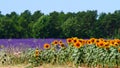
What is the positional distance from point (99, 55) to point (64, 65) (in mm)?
1036

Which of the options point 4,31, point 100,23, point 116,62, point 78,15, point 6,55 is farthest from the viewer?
point 78,15

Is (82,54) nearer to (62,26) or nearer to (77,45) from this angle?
(77,45)

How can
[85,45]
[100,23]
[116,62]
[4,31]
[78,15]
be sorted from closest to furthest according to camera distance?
1. [116,62]
2. [85,45]
3. [4,31]
4. [100,23]
5. [78,15]

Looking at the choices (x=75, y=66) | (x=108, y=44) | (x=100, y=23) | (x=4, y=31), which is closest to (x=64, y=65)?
(x=75, y=66)

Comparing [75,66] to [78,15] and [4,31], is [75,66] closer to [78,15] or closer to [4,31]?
[4,31]

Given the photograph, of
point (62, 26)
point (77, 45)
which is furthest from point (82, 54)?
point (62, 26)

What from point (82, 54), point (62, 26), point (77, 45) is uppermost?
point (62, 26)

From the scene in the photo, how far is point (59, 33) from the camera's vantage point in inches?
1565

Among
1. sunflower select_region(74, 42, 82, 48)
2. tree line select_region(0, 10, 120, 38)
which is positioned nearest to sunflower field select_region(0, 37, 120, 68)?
sunflower select_region(74, 42, 82, 48)

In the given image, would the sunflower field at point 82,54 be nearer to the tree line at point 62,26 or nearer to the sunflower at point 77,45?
the sunflower at point 77,45

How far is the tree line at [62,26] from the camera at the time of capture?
123 feet

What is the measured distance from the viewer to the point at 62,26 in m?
40.1

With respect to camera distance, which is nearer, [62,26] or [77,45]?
[77,45]

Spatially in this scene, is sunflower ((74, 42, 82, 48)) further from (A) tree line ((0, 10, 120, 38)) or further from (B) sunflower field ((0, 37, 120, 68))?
(A) tree line ((0, 10, 120, 38))
